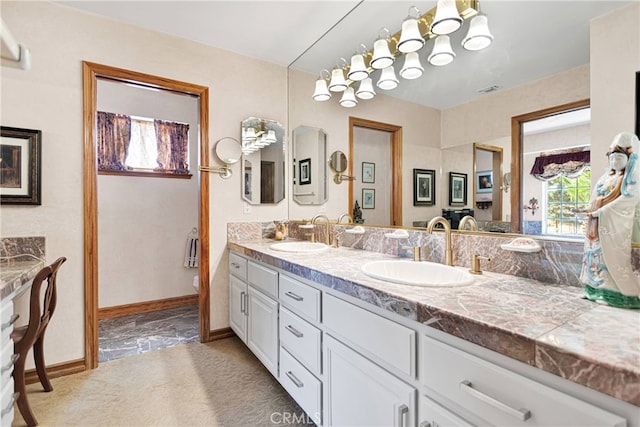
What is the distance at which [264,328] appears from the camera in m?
1.97

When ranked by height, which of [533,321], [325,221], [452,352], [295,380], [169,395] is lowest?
[169,395]

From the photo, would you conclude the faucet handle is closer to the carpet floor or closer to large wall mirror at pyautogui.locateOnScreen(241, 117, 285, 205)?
the carpet floor

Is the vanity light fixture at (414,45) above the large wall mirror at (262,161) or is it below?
above

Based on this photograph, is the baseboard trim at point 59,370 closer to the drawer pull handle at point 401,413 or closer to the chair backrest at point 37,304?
the chair backrest at point 37,304

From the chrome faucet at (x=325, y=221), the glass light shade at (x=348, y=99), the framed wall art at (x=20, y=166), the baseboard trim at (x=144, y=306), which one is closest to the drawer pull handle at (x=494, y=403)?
the chrome faucet at (x=325, y=221)

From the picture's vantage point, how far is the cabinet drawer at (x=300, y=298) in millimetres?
1436

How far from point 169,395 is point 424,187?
6.54 feet

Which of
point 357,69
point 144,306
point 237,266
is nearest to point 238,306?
point 237,266

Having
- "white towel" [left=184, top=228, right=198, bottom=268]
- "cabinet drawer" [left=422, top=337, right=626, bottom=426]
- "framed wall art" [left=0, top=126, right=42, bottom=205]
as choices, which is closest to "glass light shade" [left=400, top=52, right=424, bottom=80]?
"cabinet drawer" [left=422, top=337, right=626, bottom=426]

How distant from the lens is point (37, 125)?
201 cm

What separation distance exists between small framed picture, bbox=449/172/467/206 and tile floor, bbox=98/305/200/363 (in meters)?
2.38

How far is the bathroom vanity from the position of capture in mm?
612

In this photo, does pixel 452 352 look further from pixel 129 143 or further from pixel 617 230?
pixel 129 143

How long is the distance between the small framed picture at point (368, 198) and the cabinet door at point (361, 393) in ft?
3.47
